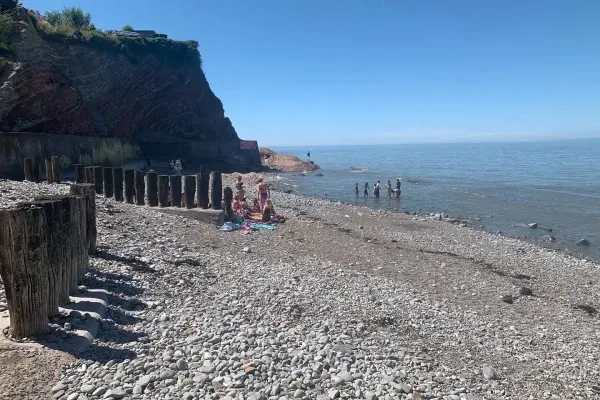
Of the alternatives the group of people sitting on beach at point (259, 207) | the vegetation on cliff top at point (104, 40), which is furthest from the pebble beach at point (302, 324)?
the vegetation on cliff top at point (104, 40)

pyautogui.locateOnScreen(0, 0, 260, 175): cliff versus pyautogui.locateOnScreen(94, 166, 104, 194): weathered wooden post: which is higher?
pyautogui.locateOnScreen(0, 0, 260, 175): cliff

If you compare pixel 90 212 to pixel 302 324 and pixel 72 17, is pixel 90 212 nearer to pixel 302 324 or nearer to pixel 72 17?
pixel 302 324

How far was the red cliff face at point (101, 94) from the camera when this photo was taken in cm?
2711

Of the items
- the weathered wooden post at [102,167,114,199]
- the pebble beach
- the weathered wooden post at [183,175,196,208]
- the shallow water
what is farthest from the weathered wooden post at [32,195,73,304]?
the shallow water

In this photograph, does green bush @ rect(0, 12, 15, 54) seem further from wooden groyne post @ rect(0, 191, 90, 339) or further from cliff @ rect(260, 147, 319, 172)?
cliff @ rect(260, 147, 319, 172)

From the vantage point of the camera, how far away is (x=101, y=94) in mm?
39625

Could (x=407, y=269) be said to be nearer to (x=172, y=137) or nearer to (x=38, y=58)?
(x=38, y=58)

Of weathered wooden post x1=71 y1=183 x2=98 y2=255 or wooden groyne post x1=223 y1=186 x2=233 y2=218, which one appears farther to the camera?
wooden groyne post x1=223 y1=186 x2=233 y2=218

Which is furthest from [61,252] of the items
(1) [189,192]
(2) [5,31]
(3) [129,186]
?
(2) [5,31]

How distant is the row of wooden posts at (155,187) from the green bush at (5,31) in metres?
12.5

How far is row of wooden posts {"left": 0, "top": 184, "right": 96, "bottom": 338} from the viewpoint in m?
5.75

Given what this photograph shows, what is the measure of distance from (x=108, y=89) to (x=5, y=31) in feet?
42.9

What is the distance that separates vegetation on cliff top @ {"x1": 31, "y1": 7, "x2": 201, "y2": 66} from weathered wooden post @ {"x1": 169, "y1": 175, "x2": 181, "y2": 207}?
2673 cm

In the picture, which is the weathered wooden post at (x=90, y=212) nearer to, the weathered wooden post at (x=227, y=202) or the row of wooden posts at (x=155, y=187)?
the row of wooden posts at (x=155, y=187)
